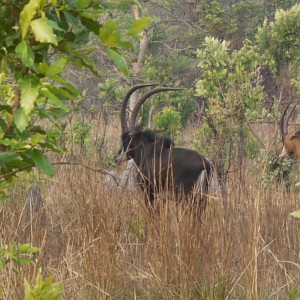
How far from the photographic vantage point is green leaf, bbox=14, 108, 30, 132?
1839 millimetres

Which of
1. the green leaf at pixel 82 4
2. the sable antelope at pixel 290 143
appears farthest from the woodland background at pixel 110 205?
the sable antelope at pixel 290 143

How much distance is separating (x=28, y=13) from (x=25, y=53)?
0.32 feet

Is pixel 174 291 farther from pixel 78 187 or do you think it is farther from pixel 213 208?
pixel 78 187

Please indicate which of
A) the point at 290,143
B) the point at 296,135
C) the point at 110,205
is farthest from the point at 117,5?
the point at 296,135

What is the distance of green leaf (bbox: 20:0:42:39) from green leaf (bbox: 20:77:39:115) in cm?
13

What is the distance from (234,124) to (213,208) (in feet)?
11.0

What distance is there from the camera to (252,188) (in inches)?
213

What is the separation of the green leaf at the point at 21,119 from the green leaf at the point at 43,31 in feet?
0.69

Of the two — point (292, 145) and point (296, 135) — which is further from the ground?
point (296, 135)

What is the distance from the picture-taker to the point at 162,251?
4535mm

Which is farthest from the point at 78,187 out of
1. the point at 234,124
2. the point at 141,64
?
the point at 141,64

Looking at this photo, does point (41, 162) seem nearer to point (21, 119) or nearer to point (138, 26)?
point (21, 119)

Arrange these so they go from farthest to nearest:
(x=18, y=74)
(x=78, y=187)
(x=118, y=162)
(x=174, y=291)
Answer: (x=118, y=162)
(x=78, y=187)
(x=174, y=291)
(x=18, y=74)

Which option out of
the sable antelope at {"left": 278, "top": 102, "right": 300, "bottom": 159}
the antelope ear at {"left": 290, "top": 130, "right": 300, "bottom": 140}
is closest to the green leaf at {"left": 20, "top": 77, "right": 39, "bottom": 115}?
the sable antelope at {"left": 278, "top": 102, "right": 300, "bottom": 159}
